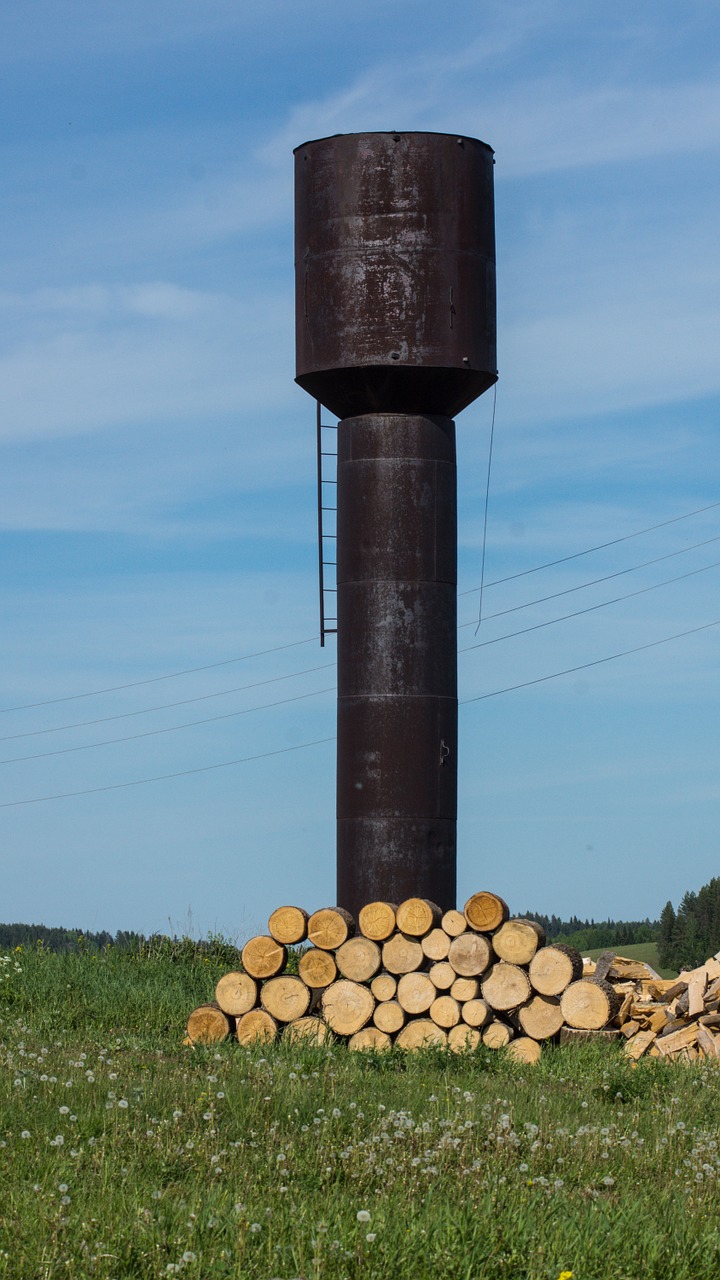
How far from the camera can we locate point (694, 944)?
226 feet

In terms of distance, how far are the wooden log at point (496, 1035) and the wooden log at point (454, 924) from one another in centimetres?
84

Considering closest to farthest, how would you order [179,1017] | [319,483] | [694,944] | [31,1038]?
[31,1038], [179,1017], [319,483], [694,944]

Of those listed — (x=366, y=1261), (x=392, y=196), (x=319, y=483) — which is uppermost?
(x=392, y=196)

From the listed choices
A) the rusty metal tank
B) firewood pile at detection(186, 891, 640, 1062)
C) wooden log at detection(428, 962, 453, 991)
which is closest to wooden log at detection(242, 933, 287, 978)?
firewood pile at detection(186, 891, 640, 1062)

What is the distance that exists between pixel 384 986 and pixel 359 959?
0.35m

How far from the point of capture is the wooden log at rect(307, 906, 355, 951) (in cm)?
1313

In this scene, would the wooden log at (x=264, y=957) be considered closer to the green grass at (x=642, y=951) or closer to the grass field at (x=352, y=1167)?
the grass field at (x=352, y=1167)

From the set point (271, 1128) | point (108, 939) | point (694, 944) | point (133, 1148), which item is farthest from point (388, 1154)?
point (694, 944)

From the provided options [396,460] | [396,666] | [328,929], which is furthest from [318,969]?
[396,460]

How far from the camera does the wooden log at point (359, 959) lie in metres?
13.0

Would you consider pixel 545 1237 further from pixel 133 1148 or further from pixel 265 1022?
pixel 265 1022

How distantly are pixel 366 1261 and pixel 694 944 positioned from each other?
66.5m

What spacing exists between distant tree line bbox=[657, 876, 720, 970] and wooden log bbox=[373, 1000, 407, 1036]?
55.5 meters

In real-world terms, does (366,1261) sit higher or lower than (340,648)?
lower
